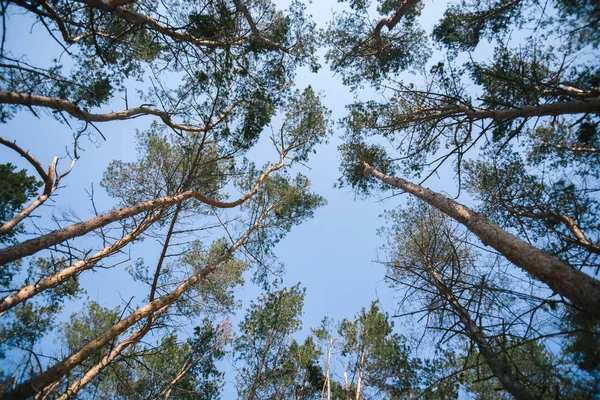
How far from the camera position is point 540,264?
2.37 m

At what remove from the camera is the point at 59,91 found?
5.26 metres

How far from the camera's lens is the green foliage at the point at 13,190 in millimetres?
7058

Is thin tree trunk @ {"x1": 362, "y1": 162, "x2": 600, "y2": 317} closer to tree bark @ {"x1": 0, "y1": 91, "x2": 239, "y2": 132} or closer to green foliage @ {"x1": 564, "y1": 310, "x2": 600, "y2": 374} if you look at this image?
green foliage @ {"x1": 564, "y1": 310, "x2": 600, "y2": 374}

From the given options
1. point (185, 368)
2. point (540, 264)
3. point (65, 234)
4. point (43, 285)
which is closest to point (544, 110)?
point (540, 264)

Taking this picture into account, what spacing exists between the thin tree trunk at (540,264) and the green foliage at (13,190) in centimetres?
997

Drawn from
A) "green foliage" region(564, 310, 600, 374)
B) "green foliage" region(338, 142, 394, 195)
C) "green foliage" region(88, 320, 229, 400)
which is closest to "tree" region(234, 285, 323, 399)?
"green foliage" region(88, 320, 229, 400)

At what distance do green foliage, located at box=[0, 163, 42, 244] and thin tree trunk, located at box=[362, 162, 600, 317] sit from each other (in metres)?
9.97

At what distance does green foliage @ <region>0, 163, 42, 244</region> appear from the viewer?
278 inches

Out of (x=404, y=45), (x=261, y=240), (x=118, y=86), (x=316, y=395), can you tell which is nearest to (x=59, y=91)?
(x=118, y=86)

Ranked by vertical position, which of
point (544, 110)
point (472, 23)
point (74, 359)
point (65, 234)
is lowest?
point (74, 359)

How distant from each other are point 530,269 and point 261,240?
7.56m

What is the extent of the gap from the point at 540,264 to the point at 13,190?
11016 mm

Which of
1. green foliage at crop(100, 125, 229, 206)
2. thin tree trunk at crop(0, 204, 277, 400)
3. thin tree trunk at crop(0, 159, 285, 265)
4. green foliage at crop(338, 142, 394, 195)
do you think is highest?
green foliage at crop(338, 142, 394, 195)

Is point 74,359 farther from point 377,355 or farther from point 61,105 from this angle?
point 377,355
